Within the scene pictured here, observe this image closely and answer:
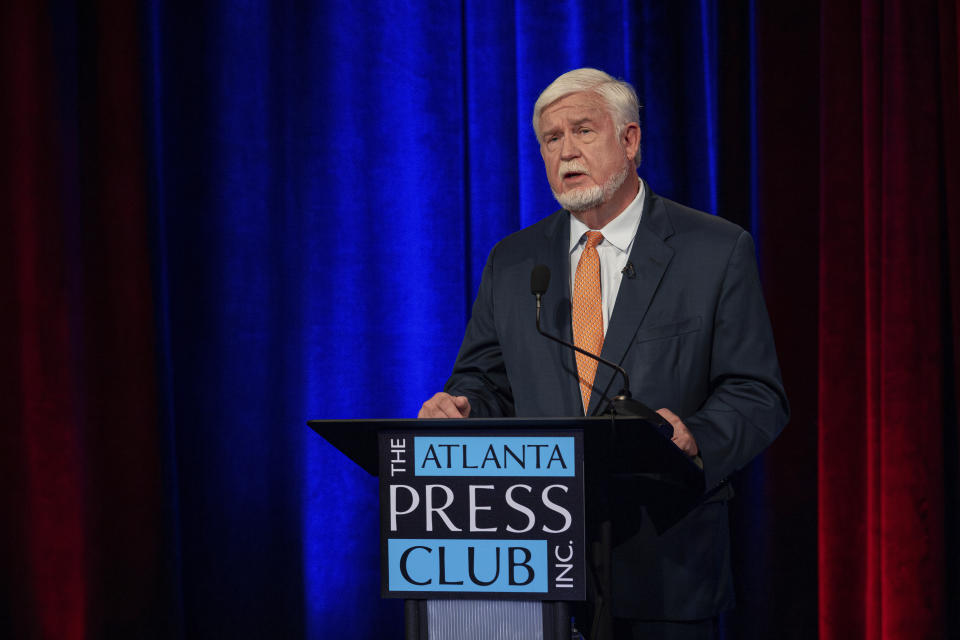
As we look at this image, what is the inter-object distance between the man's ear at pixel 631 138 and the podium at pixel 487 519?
87 cm

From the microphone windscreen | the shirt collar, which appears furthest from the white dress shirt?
the microphone windscreen

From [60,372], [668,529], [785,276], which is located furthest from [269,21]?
[668,529]

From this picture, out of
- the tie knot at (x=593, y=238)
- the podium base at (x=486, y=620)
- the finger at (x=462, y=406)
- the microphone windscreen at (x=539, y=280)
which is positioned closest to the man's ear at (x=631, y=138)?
the tie knot at (x=593, y=238)

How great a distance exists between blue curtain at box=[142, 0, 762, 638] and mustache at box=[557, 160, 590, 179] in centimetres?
96

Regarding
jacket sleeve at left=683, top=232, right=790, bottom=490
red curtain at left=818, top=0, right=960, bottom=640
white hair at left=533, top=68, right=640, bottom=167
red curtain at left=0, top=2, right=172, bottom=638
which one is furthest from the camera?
red curtain at left=0, top=2, right=172, bottom=638

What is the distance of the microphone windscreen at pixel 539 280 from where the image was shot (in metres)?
1.42

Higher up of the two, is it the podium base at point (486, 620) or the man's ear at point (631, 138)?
the man's ear at point (631, 138)

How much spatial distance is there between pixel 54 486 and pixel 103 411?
0.26m

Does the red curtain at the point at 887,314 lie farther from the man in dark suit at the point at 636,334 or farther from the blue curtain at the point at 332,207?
the man in dark suit at the point at 636,334

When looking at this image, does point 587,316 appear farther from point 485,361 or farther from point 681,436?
point 681,436

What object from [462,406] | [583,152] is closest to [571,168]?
[583,152]

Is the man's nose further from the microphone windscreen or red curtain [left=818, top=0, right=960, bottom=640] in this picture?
red curtain [left=818, top=0, right=960, bottom=640]

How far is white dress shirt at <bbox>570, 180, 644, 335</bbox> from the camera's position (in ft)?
5.68

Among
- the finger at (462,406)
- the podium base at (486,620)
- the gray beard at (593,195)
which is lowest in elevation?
the podium base at (486,620)
